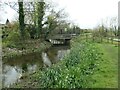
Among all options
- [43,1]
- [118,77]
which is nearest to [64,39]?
[43,1]

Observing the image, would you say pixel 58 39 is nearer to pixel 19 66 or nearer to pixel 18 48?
pixel 18 48

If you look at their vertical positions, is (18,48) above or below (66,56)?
below

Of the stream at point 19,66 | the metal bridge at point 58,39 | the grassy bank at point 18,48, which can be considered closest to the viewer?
the stream at point 19,66

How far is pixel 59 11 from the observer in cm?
4653

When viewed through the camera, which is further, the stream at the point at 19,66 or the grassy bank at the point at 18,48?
the grassy bank at the point at 18,48

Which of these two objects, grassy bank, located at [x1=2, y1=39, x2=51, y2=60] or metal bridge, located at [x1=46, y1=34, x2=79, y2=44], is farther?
metal bridge, located at [x1=46, y1=34, x2=79, y2=44]

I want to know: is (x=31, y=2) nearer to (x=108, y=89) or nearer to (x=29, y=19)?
(x=29, y=19)

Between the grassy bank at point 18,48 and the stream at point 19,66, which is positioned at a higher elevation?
the grassy bank at point 18,48

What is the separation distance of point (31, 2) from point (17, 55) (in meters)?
12.6

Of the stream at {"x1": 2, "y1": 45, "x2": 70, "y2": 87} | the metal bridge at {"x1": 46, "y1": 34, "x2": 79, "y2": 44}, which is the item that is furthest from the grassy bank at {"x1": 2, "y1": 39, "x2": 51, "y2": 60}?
the metal bridge at {"x1": 46, "y1": 34, "x2": 79, "y2": 44}

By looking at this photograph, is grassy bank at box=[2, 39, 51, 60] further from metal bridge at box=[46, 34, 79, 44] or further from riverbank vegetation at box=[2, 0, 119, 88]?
metal bridge at box=[46, 34, 79, 44]

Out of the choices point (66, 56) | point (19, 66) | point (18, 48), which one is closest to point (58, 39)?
point (18, 48)

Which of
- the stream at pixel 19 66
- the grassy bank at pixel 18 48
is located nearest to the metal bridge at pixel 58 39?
the grassy bank at pixel 18 48

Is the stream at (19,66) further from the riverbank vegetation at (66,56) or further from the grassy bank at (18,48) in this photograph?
the grassy bank at (18,48)
